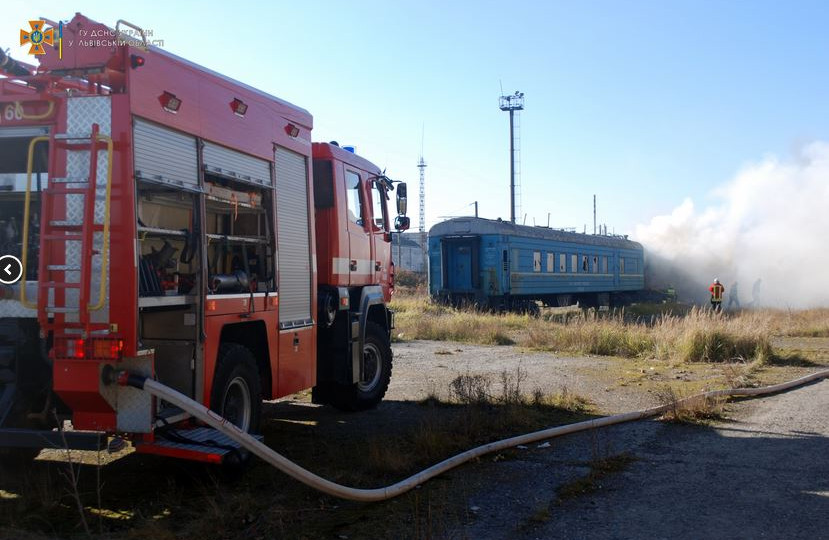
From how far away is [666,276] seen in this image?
162 feet

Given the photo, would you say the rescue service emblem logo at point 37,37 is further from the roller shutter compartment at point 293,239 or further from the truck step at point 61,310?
the roller shutter compartment at point 293,239

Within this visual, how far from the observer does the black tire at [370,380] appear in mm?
9109

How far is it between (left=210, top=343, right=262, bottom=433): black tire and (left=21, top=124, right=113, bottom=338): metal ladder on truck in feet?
4.17

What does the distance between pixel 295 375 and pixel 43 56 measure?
3.61 metres

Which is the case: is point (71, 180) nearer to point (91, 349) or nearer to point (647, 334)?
Result: point (91, 349)

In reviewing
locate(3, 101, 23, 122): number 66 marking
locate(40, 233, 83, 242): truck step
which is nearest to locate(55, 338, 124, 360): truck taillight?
locate(40, 233, 83, 242): truck step

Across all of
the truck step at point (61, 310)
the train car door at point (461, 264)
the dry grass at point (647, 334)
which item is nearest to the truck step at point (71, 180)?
the truck step at point (61, 310)

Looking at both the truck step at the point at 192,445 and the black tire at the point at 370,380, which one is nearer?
the truck step at the point at 192,445

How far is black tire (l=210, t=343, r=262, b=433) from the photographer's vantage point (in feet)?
19.4

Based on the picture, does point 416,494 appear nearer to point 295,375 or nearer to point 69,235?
point 295,375

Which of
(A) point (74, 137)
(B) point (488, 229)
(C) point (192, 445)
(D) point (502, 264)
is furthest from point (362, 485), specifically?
(B) point (488, 229)

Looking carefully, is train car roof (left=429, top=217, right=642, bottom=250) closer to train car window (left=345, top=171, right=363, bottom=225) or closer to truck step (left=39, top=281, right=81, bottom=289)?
train car window (left=345, top=171, right=363, bottom=225)

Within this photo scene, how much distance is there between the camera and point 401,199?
10.2m

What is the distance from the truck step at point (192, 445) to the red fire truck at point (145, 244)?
1cm
